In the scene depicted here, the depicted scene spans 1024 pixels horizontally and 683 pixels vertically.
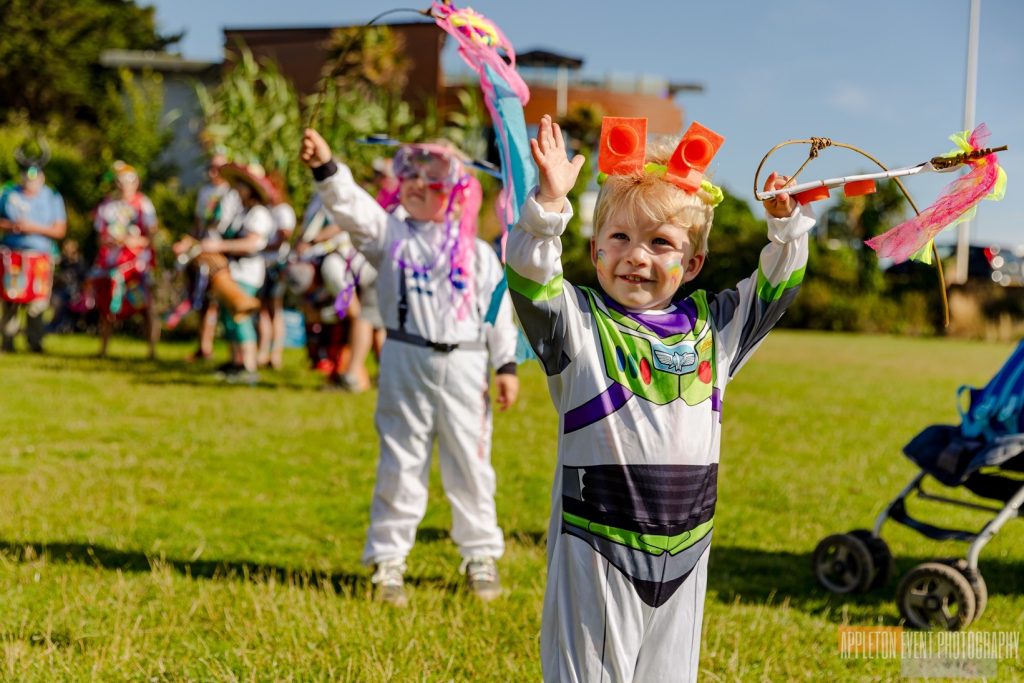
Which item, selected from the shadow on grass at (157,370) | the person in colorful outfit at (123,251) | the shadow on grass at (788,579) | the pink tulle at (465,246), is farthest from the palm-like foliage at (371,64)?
the shadow on grass at (788,579)

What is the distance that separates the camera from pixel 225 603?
3934 mm

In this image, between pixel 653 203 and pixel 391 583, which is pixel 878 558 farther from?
pixel 653 203

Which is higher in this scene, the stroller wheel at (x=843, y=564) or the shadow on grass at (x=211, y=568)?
the stroller wheel at (x=843, y=564)

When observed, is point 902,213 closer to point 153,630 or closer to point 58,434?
point 58,434

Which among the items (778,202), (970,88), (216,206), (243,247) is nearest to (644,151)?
(778,202)

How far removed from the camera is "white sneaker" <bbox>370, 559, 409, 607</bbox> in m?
4.05

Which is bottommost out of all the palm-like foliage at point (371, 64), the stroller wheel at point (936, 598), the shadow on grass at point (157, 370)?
the stroller wheel at point (936, 598)

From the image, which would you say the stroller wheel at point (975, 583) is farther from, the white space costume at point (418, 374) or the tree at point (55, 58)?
the tree at point (55, 58)

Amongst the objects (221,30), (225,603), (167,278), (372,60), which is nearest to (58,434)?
(225,603)

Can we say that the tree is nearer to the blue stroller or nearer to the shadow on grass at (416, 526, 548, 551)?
the shadow on grass at (416, 526, 548, 551)

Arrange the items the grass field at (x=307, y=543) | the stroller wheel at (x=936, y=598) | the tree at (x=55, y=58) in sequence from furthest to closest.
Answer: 1. the tree at (x=55, y=58)
2. the stroller wheel at (x=936, y=598)
3. the grass field at (x=307, y=543)

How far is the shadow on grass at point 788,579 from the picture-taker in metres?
4.44

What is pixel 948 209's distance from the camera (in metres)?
2.49

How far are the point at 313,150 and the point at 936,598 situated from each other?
10.5ft
